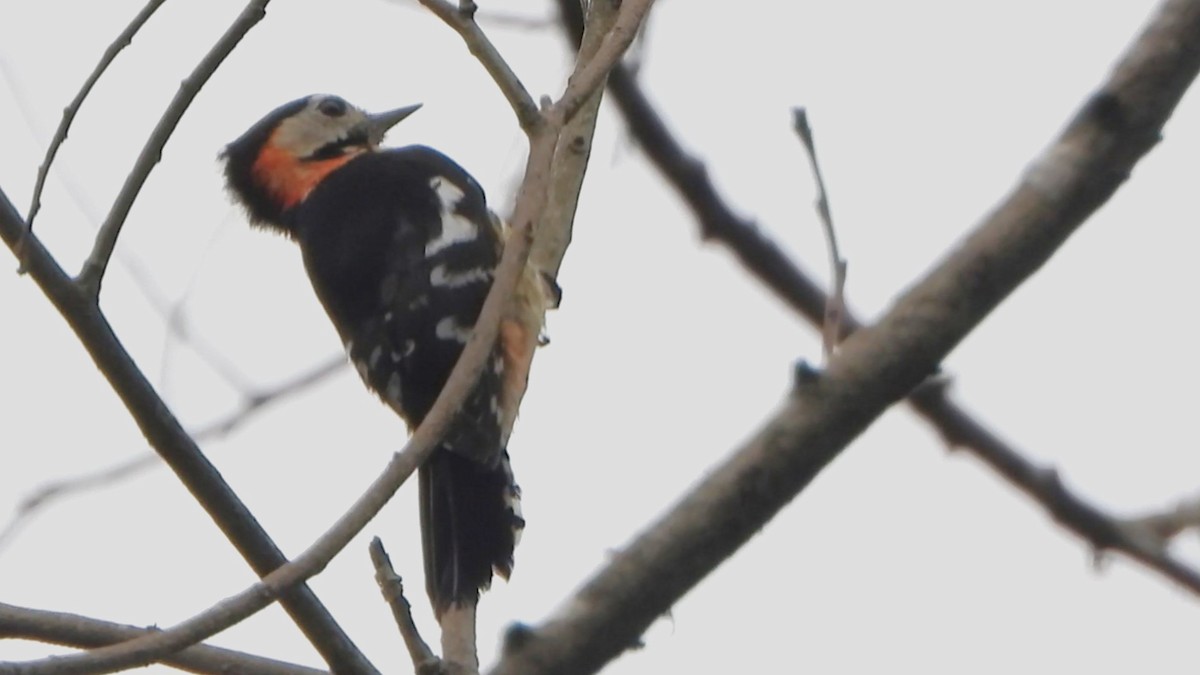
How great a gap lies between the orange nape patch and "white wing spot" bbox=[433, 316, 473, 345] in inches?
Result: 64.6

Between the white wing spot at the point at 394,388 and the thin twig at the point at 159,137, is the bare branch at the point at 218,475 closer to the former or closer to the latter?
the thin twig at the point at 159,137

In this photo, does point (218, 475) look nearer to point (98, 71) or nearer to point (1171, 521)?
point (98, 71)

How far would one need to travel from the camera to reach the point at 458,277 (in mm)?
4324

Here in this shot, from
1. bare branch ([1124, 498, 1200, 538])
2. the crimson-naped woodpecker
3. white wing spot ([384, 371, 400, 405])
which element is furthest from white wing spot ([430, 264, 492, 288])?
bare branch ([1124, 498, 1200, 538])

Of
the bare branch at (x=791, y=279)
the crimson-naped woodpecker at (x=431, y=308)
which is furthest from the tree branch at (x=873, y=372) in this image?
the crimson-naped woodpecker at (x=431, y=308)

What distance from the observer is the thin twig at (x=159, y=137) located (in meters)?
2.36

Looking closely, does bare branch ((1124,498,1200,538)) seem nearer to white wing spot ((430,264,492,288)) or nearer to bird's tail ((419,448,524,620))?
bird's tail ((419,448,524,620))

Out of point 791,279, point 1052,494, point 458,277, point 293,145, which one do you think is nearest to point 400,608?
point 791,279

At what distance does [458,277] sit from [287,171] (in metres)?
1.80

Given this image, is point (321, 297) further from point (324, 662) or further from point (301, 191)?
point (324, 662)

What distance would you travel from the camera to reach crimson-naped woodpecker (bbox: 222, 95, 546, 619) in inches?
137

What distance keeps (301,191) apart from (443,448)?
235cm

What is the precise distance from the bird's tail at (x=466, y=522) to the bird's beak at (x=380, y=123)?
8.48 feet

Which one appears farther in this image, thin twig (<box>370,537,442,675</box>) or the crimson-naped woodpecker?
the crimson-naped woodpecker
